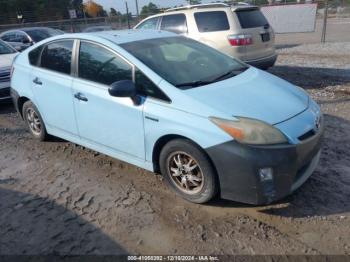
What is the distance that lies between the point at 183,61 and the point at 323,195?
203cm

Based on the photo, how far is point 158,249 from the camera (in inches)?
122

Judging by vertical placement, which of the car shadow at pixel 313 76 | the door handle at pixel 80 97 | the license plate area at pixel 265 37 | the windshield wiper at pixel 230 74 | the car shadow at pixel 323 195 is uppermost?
the windshield wiper at pixel 230 74

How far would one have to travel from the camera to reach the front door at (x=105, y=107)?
3.87 m

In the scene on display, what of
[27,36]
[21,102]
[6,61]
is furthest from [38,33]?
[21,102]

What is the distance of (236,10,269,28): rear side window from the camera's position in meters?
8.28

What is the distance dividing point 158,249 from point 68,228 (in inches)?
36.1

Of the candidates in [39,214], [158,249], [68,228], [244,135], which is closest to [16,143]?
[39,214]

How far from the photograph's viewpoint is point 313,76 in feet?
29.2

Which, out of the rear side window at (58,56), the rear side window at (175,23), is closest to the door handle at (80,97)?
the rear side window at (58,56)

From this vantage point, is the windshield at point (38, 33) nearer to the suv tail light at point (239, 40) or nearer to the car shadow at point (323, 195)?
the suv tail light at point (239, 40)

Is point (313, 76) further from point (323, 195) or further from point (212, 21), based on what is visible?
point (323, 195)

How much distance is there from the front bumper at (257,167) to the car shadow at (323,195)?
295mm

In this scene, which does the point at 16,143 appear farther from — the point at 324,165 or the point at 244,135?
the point at 324,165

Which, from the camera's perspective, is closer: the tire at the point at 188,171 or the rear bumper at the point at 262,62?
the tire at the point at 188,171
